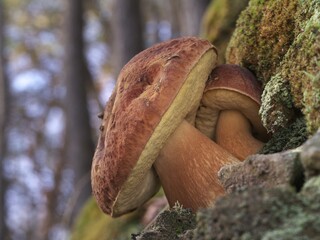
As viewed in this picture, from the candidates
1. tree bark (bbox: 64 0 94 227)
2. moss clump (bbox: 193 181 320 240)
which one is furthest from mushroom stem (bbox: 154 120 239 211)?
tree bark (bbox: 64 0 94 227)

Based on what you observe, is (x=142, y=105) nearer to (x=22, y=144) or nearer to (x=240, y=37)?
(x=240, y=37)

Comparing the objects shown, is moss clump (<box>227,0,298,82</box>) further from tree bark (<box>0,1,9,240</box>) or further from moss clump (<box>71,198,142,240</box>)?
tree bark (<box>0,1,9,240</box>)

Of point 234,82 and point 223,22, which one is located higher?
point 223,22

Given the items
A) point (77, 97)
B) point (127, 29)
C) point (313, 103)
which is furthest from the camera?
point (77, 97)

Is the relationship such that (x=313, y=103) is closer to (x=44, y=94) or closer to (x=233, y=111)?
(x=233, y=111)

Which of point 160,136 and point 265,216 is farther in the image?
point 160,136

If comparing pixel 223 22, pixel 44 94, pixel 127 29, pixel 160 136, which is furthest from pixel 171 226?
pixel 44 94

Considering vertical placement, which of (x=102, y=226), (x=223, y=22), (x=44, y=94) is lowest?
(x=102, y=226)
